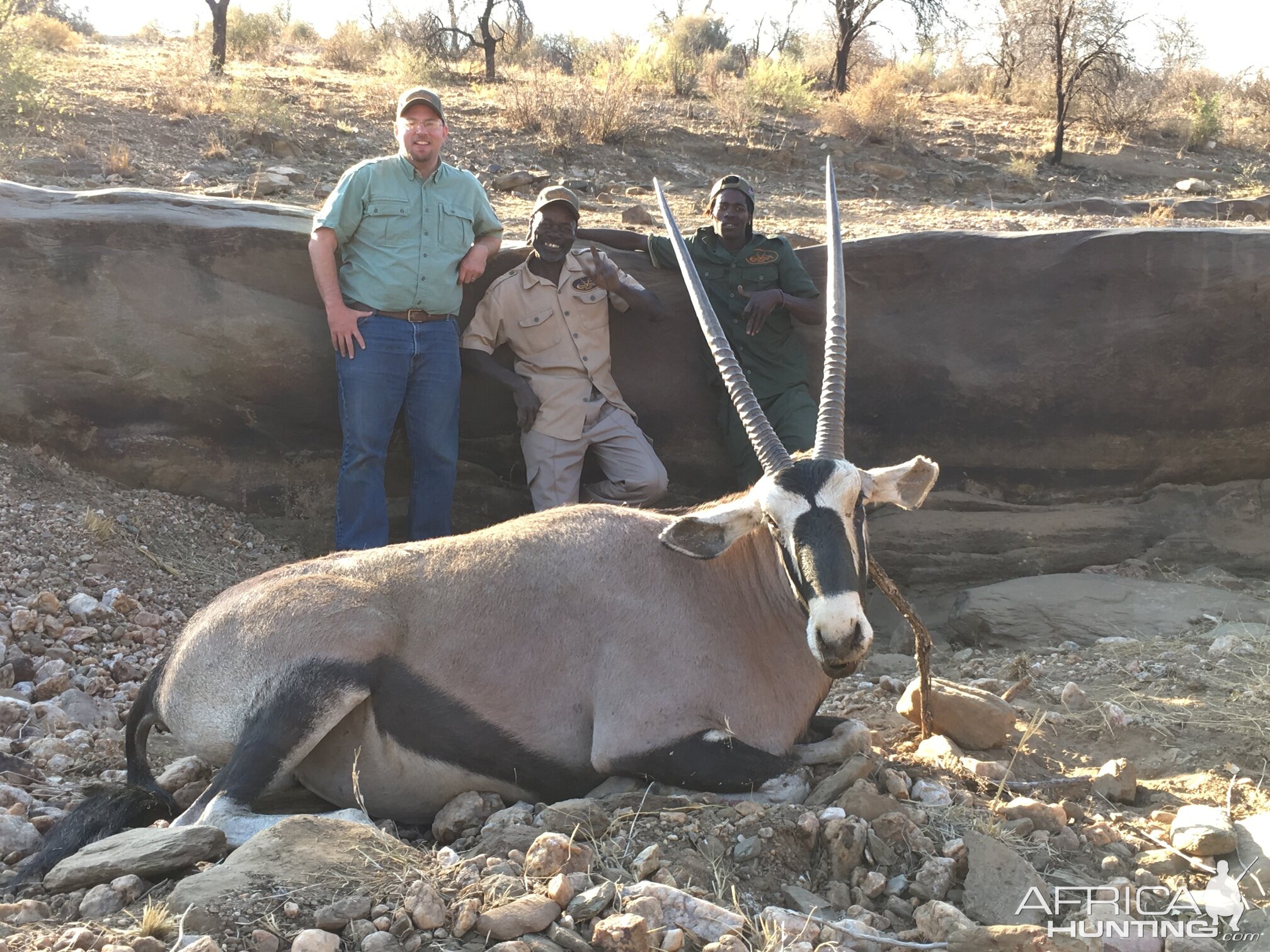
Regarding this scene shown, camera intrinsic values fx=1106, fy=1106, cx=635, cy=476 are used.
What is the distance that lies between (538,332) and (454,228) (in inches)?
32.8

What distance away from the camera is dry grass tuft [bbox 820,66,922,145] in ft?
59.3

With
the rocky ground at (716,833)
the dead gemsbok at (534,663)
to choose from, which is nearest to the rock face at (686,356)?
the rocky ground at (716,833)

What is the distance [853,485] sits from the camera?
171 inches

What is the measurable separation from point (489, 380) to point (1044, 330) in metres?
3.87

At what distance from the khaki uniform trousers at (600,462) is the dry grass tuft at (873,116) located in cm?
1243

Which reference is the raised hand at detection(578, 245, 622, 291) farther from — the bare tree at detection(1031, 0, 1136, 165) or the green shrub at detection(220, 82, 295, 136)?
the bare tree at detection(1031, 0, 1136, 165)

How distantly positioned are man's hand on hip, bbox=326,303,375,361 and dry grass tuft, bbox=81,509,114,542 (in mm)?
1747

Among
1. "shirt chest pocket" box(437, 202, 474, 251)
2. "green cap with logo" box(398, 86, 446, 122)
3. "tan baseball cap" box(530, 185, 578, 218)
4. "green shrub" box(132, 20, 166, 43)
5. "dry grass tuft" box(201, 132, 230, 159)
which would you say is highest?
"green shrub" box(132, 20, 166, 43)

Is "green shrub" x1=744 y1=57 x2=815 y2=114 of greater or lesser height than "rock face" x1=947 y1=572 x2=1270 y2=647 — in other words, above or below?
above

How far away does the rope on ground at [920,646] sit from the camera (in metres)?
4.87

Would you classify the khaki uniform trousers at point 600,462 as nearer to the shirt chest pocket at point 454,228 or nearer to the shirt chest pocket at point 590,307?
the shirt chest pocket at point 590,307

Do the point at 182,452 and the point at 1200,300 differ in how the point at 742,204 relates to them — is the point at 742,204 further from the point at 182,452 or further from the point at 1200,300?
the point at 182,452

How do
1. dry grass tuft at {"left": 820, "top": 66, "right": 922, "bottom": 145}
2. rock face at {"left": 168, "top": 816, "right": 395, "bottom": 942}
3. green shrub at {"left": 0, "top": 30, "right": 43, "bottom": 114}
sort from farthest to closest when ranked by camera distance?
dry grass tuft at {"left": 820, "top": 66, "right": 922, "bottom": 145}
green shrub at {"left": 0, "top": 30, "right": 43, "bottom": 114}
rock face at {"left": 168, "top": 816, "right": 395, "bottom": 942}

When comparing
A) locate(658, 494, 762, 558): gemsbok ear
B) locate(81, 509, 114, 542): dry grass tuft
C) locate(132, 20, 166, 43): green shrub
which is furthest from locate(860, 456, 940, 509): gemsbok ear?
locate(132, 20, 166, 43): green shrub
